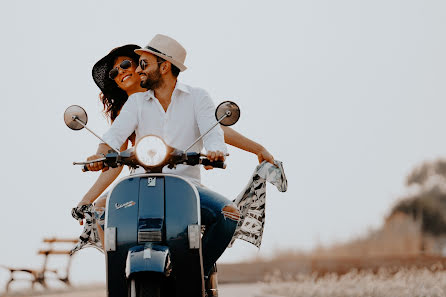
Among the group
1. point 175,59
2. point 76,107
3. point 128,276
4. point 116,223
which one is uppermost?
point 175,59

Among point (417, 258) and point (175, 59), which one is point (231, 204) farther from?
point (417, 258)

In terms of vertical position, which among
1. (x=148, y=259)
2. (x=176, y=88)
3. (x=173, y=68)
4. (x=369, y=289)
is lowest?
(x=369, y=289)

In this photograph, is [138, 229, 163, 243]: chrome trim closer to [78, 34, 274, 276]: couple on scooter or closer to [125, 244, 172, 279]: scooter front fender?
[125, 244, 172, 279]: scooter front fender

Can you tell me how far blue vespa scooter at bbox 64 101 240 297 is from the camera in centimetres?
463

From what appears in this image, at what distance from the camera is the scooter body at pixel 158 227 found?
4672 millimetres

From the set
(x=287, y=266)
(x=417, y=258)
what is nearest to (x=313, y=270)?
(x=287, y=266)

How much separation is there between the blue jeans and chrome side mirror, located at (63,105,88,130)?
2.64 feet

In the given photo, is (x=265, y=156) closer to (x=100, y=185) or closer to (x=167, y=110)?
(x=167, y=110)

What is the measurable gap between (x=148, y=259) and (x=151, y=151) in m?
0.60

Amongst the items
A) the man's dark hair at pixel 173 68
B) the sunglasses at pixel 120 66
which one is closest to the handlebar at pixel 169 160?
the man's dark hair at pixel 173 68

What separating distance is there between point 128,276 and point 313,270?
954cm

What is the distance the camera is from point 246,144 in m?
6.66

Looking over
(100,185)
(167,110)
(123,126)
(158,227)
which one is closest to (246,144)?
(100,185)

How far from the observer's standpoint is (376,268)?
546 inches
